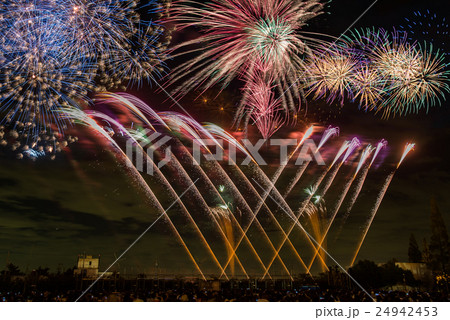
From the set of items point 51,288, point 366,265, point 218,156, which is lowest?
point 51,288

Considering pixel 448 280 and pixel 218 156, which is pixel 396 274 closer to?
pixel 448 280

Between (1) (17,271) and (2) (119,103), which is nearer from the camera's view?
(2) (119,103)

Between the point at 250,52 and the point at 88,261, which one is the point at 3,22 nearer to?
the point at 250,52

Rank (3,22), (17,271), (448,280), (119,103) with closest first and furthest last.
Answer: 1. (3,22)
2. (119,103)
3. (448,280)
4. (17,271)

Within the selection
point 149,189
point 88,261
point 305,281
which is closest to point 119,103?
point 149,189

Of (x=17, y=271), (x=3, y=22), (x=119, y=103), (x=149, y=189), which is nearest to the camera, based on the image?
(x=3, y=22)

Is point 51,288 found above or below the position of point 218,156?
below
